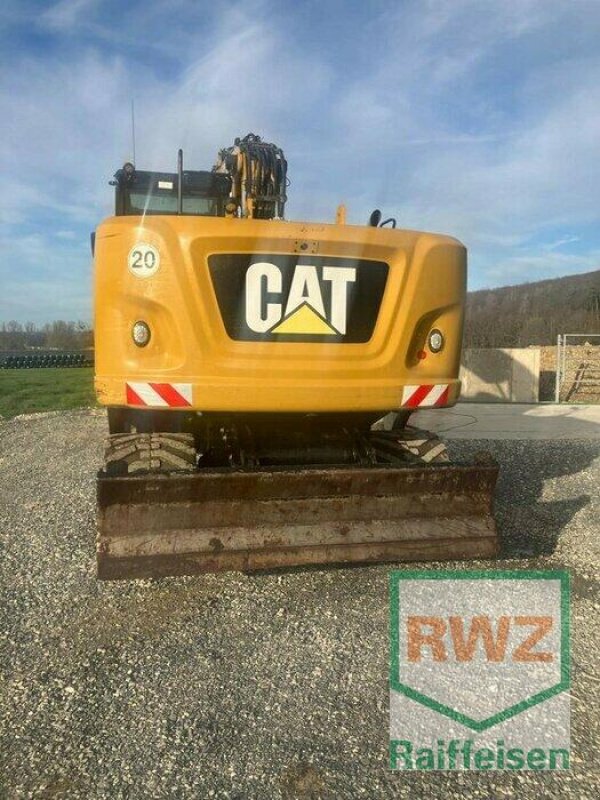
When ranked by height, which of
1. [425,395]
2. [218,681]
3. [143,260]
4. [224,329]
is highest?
[143,260]

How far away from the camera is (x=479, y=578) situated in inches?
171

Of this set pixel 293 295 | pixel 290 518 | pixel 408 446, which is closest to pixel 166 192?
pixel 293 295

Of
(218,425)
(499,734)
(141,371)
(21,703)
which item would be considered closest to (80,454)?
(218,425)

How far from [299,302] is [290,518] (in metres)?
1.21

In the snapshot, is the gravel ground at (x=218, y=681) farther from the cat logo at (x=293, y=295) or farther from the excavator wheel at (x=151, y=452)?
the cat logo at (x=293, y=295)

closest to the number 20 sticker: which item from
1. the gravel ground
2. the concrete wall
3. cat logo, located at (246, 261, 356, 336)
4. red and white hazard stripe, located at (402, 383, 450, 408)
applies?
cat logo, located at (246, 261, 356, 336)

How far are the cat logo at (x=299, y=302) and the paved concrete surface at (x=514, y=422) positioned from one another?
6699 millimetres

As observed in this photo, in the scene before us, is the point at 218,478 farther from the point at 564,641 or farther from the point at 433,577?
the point at 564,641

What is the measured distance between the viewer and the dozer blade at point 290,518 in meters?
3.72

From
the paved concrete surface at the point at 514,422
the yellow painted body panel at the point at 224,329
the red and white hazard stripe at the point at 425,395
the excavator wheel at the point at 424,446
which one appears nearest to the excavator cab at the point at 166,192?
the yellow painted body panel at the point at 224,329

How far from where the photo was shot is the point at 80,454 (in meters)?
8.99

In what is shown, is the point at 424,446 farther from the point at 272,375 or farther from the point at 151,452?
the point at 151,452

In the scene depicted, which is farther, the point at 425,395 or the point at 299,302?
the point at 425,395

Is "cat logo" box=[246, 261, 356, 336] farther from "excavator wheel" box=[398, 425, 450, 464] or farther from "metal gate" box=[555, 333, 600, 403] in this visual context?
"metal gate" box=[555, 333, 600, 403]
